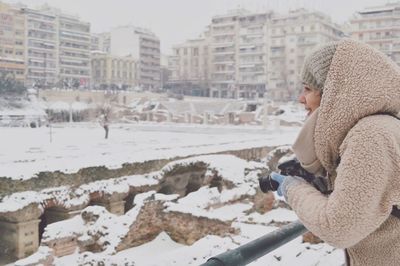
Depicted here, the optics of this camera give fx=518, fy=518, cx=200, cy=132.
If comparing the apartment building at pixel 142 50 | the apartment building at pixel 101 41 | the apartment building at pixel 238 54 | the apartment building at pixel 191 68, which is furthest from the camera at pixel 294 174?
the apartment building at pixel 101 41

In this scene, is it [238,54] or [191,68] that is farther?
[191,68]

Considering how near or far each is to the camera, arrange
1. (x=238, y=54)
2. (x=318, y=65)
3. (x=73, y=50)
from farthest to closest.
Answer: (x=238, y=54), (x=73, y=50), (x=318, y=65)

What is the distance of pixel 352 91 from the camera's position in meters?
1.38

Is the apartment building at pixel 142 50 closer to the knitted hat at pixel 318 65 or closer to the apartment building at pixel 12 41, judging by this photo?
the apartment building at pixel 12 41

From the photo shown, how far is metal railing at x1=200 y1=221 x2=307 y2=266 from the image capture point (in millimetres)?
1646

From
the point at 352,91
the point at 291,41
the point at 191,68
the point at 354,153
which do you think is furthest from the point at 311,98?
the point at 191,68

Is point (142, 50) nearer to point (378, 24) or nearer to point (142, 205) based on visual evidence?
point (378, 24)

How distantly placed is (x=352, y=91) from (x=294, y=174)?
0.40 meters

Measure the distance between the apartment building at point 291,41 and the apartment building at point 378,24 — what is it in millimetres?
8192

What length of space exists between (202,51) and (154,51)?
10.6 meters

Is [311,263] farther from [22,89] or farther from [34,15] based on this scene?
[34,15]

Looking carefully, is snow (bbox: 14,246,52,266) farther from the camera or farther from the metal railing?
the camera

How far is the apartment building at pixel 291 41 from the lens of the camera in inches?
2584

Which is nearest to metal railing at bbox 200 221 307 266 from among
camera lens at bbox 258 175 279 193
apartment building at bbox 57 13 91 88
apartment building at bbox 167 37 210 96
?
camera lens at bbox 258 175 279 193
